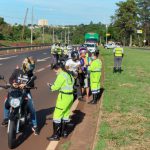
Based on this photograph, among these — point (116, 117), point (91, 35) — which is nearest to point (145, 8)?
point (91, 35)

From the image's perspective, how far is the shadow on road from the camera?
29.5ft

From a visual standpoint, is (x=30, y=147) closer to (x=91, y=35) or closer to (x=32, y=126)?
(x=32, y=126)

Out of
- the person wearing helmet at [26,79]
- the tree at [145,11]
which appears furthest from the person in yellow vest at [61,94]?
the tree at [145,11]

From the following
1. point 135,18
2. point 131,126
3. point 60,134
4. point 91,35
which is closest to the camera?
point 60,134

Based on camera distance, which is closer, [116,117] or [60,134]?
[60,134]

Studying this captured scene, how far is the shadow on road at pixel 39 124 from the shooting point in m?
8.98

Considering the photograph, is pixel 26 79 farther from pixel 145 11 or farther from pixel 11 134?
pixel 145 11

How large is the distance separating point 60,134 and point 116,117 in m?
2.33

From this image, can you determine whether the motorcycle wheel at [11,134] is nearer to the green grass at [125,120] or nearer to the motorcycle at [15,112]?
the motorcycle at [15,112]

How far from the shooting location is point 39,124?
10.4 m

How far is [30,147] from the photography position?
8.41m

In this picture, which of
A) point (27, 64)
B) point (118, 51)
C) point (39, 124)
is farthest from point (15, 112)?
point (118, 51)

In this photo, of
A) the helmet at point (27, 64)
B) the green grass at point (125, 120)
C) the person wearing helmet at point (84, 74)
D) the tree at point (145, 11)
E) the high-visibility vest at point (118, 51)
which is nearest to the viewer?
→ the green grass at point (125, 120)

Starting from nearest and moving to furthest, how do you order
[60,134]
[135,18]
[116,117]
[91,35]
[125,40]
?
[60,134] → [116,117] → [91,35] → [135,18] → [125,40]
